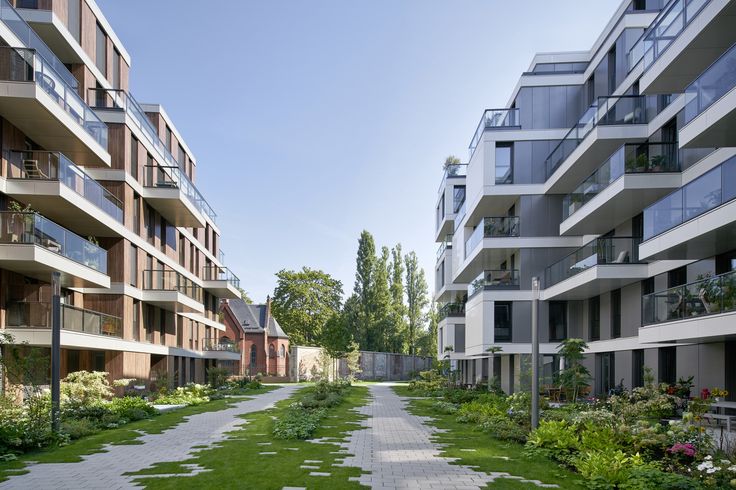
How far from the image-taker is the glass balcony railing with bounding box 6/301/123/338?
18500 mm

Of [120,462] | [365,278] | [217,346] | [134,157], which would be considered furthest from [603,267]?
[365,278]

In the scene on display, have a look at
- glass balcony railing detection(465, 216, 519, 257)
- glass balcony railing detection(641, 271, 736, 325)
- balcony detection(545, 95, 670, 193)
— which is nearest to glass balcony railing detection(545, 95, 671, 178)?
balcony detection(545, 95, 670, 193)

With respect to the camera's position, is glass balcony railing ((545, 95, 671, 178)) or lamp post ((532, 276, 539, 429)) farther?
glass balcony railing ((545, 95, 671, 178))

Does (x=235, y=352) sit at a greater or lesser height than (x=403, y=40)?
lesser

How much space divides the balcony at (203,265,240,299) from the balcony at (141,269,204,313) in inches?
305

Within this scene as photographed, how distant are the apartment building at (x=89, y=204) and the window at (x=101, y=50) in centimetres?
4

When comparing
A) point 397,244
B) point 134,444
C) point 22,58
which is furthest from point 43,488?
point 397,244

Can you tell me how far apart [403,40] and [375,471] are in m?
16.7

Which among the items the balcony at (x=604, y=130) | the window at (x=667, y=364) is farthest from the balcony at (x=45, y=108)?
the window at (x=667, y=364)

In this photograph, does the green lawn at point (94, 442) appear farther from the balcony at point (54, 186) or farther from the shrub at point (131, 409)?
the balcony at point (54, 186)

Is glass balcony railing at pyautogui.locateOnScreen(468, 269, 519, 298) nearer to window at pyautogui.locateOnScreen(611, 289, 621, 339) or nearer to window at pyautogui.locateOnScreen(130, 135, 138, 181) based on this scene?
window at pyautogui.locateOnScreen(611, 289, 621, 339)

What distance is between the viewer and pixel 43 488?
8.95m

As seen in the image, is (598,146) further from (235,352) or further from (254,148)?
(235,352)

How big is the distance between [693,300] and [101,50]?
24878 mm
